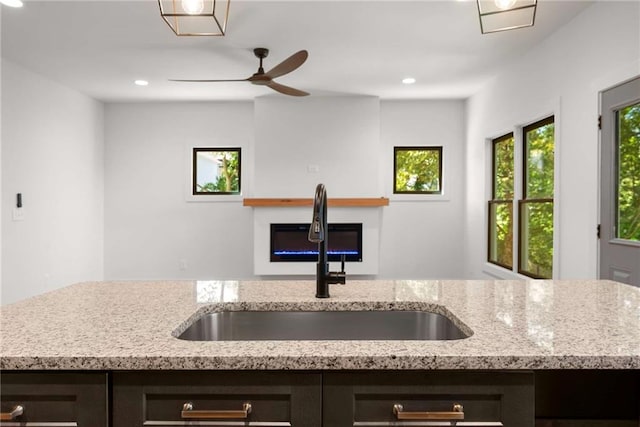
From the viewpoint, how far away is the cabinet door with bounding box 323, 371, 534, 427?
83 cm

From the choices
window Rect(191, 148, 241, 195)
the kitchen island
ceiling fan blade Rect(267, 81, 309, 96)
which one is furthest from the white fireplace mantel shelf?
the kitchen island

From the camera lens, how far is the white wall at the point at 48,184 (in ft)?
13.9

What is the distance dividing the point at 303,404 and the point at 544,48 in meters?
3.90

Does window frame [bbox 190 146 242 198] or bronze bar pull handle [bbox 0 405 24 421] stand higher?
window frame [bbox 190 146 242 198]

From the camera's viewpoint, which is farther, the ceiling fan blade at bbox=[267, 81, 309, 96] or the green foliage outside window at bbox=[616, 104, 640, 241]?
the ceiling fan blade at bbox=[267, 81, 309, 96]

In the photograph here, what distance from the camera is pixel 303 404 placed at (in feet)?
2.73

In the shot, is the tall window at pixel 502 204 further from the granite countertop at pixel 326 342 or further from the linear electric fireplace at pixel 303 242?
the granite countertop at pixel 326 342

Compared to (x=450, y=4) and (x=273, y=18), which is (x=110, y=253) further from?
(x=450, y=4)

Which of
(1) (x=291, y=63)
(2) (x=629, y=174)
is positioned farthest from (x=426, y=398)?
(1) (x=291, y=63)

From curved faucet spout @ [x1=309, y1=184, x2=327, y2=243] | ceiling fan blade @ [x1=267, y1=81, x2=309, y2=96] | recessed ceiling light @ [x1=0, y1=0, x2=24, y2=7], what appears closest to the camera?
curved faucet spout @ [x1=309, y1=184, x2=327, y2=243]

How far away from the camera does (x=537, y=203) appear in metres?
3.99

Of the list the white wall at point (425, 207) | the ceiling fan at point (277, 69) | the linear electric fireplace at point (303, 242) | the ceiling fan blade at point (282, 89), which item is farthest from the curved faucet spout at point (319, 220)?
the white wall at point (425, 207)

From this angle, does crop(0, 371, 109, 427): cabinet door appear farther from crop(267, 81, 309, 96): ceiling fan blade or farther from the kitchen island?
crop(267, 81, 309, 96): ceiling fan blade

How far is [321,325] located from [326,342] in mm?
416
